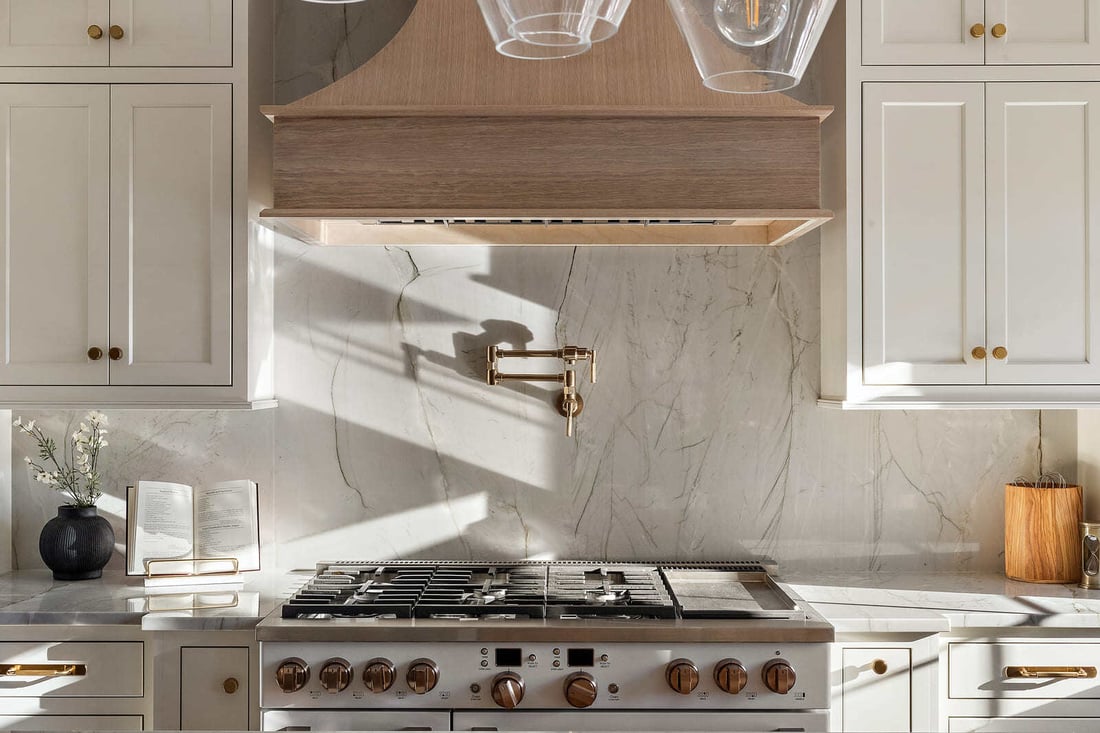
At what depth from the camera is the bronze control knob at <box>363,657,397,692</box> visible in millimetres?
2086

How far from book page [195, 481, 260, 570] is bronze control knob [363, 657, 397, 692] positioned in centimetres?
68

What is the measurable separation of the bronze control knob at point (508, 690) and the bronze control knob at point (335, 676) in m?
0.34

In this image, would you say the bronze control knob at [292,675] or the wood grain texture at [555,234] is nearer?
the bronze control knob at [292,675]

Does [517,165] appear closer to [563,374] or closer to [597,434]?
[563,374]

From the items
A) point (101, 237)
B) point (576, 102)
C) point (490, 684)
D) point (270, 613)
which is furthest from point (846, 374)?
point (101, 237)

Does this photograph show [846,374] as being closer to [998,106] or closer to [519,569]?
[998,106]

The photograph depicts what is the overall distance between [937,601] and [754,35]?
2033 mm

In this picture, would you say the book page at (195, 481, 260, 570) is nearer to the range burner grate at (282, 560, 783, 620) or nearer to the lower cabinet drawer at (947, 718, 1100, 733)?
the range burner grate at (282, 560, 783, 620)

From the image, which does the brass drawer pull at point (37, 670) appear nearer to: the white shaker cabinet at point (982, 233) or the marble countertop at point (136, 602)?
the marble countertop at point (136, 602)

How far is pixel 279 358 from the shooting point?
2.81 m

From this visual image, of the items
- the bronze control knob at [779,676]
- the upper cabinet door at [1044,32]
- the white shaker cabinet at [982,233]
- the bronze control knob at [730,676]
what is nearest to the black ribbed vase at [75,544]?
the bronze control knob at [730,676]

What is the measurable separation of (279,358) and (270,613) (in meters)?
0.85

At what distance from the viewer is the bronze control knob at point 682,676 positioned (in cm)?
209

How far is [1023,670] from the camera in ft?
7.39
